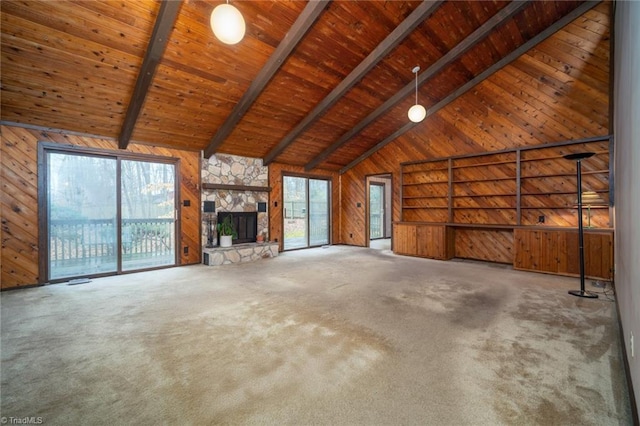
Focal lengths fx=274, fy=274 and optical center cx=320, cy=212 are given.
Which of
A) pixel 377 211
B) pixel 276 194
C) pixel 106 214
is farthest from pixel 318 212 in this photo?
pixel 106 214

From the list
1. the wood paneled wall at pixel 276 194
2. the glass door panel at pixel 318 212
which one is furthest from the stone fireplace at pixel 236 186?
the glass door panel at pixel 318 212

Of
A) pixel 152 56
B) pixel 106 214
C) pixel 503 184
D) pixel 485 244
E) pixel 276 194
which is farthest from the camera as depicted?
pixel 276 194

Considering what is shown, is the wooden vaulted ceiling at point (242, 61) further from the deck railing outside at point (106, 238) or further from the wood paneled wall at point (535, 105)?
the deck railing outside at point (106, 238)

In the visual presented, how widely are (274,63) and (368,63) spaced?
1.66 metres

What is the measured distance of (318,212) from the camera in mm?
9070

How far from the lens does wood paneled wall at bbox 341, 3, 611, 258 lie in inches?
189

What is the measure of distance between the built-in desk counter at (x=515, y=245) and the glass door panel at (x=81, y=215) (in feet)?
21.4

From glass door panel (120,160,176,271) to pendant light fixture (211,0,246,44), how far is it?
12.6ft

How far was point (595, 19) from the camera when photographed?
4.66 metres

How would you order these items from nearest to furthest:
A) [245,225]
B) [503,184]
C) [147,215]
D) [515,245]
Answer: [515,245], [147,215], [503,184], [245,225]

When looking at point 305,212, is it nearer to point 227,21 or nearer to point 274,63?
point 274,63

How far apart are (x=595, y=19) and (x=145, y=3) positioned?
6.97 m

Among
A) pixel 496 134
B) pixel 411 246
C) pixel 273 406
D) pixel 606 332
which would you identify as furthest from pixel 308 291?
pixel 496 134

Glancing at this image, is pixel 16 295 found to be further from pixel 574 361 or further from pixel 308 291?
pixel 574 361
